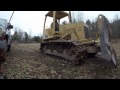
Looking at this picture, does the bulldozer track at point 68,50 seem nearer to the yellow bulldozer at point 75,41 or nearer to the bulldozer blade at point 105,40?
the yellow bulldozer at point 75,41

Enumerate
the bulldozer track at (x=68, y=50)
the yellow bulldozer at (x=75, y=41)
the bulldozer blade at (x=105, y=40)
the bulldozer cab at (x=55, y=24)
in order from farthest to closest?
the bulldozer cab at (x=55, y=24), the bulldozer track at (x=68, y=50), the yellow bulldozer at (x=75, y=41), the bulldozer blade at (x=105, y=40)

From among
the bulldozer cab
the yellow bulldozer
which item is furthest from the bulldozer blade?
the bulldozer cab

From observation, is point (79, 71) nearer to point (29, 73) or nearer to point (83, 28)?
point (29, 73)

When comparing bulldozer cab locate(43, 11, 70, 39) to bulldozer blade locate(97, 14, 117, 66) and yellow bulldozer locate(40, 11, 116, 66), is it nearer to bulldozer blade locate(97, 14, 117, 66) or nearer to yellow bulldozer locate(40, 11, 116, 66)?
yellow bulldozer locate(40, 11, 116, 66)

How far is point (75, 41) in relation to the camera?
873 centimetres

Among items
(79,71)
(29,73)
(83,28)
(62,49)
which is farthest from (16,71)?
(83,28)

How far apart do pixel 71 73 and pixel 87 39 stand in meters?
2.63

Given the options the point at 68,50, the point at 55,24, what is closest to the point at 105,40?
the point at 68,50

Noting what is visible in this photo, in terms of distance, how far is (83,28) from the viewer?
9461mm

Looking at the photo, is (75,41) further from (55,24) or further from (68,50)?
(55,24)

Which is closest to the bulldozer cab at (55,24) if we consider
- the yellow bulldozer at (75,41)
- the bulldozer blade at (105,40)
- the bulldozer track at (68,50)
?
the yellow bulldozer at (75,41)

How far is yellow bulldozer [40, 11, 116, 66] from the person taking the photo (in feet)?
26.6

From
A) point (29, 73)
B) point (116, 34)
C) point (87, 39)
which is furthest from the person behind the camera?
point (116, 34)

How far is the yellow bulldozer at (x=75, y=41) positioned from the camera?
26.6 ft
